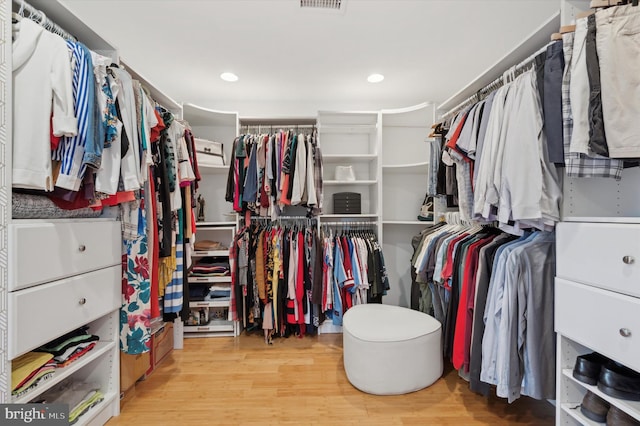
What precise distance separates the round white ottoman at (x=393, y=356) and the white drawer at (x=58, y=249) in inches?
57.9

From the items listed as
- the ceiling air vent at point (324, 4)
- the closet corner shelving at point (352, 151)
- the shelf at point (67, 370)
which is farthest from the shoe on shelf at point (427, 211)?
the shelf at point (67, 370)

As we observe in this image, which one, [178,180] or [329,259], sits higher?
[178,180]

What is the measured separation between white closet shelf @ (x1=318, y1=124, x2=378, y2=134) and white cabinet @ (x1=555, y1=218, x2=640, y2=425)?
198 cm

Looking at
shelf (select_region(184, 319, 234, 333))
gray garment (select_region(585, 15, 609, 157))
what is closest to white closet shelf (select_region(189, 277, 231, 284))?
shelf (select_region(184, 319, 234, 333))

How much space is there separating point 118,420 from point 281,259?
4.34 ft

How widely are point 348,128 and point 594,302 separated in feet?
7.55

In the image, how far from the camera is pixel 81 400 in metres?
1.28

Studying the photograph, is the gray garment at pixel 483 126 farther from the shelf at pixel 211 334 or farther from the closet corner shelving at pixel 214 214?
the shelf at pixel 211 334

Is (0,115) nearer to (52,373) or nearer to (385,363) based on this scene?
(52,373)

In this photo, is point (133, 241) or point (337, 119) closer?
point (133, 241)

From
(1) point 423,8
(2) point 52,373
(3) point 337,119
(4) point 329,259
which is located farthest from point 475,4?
(2) point 52,373

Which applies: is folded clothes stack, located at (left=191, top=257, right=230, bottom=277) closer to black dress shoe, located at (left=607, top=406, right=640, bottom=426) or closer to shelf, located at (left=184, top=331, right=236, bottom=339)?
shelf, located at (left=184, top=331, right=236, bottom=339)

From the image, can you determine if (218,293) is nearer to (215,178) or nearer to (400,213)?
(215,178)

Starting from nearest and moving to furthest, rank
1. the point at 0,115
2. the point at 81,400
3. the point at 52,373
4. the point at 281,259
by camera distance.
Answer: the point at 0,115
the point at 52,373
the point at 81,400
the point at 281,259
